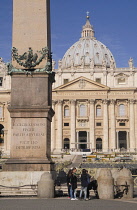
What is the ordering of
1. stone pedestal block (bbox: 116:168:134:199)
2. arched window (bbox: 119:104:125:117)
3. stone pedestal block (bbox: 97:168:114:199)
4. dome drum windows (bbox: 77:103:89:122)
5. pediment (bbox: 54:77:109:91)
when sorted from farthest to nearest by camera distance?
1. arched window (bbox: 119:104:125:117)
2. dome drum windows (bbox: 77:103:89:122)
3. pediment (bbox: 54:77:109:91)
4. stone pedestal block (bbox: 116:168:134:199)
5. stone pedestal block (bbox: 97:168:114:199)

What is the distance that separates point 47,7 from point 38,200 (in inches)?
328

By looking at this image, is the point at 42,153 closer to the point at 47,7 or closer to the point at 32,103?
the point at 32,103

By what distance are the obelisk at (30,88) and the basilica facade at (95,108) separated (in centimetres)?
6743

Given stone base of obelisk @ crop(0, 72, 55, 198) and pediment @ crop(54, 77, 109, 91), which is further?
pediment @ crop(54, 77, 109, 91)

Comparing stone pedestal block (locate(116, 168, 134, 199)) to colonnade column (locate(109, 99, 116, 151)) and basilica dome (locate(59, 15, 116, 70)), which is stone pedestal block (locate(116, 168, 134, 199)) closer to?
colonnade column (locate(109, 99, 116, 151))

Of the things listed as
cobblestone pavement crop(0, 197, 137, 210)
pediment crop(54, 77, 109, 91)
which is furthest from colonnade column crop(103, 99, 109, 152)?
cobblestone pavement crop(0, 197, 137, 210)

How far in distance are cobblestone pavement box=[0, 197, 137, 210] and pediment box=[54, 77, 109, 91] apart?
7088cm

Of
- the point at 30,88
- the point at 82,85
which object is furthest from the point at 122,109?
the point at 30,88

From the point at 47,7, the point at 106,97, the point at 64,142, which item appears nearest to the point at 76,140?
the point at 64,142

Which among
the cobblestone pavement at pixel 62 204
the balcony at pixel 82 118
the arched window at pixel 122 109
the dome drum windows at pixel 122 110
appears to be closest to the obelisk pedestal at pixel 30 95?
the cobblestone pavement at pixel 62 204

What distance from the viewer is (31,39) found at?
1675cm

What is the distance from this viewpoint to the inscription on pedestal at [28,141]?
1562cm

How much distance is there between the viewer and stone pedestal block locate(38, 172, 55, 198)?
44.8 ft

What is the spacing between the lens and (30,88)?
1631 centimetres
